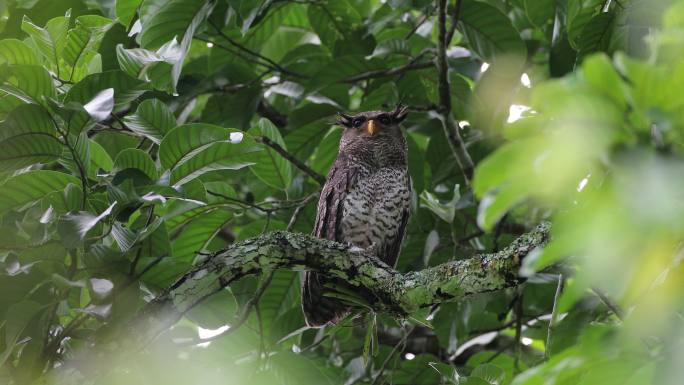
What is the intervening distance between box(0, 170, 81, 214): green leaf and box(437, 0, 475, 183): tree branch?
1.99 metres

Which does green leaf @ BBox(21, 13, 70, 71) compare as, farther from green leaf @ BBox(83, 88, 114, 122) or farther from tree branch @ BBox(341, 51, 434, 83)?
tree branch @ BBox(341, 51, 434, 83)

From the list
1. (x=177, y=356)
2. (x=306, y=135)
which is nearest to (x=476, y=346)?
(x=306, y=135)

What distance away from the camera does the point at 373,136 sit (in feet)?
15.7

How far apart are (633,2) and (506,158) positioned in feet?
8.19

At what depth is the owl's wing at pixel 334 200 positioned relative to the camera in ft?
14.1

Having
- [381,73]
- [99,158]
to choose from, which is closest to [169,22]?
[99,158]

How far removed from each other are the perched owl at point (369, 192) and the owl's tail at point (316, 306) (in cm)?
33

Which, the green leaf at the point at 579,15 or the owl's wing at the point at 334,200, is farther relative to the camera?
the owl's wing at the point at 334,200

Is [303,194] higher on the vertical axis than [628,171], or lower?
lower

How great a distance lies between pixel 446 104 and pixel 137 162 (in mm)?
1851

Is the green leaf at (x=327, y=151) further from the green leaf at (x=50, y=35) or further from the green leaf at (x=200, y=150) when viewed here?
the green leaf at (x=50, y=35)

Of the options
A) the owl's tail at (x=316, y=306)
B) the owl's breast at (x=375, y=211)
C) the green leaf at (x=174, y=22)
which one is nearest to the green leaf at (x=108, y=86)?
the green leaf at (x=174, y=22)

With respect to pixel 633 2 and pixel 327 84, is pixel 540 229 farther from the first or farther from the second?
pixel 327 84

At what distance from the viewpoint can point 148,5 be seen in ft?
10.7
